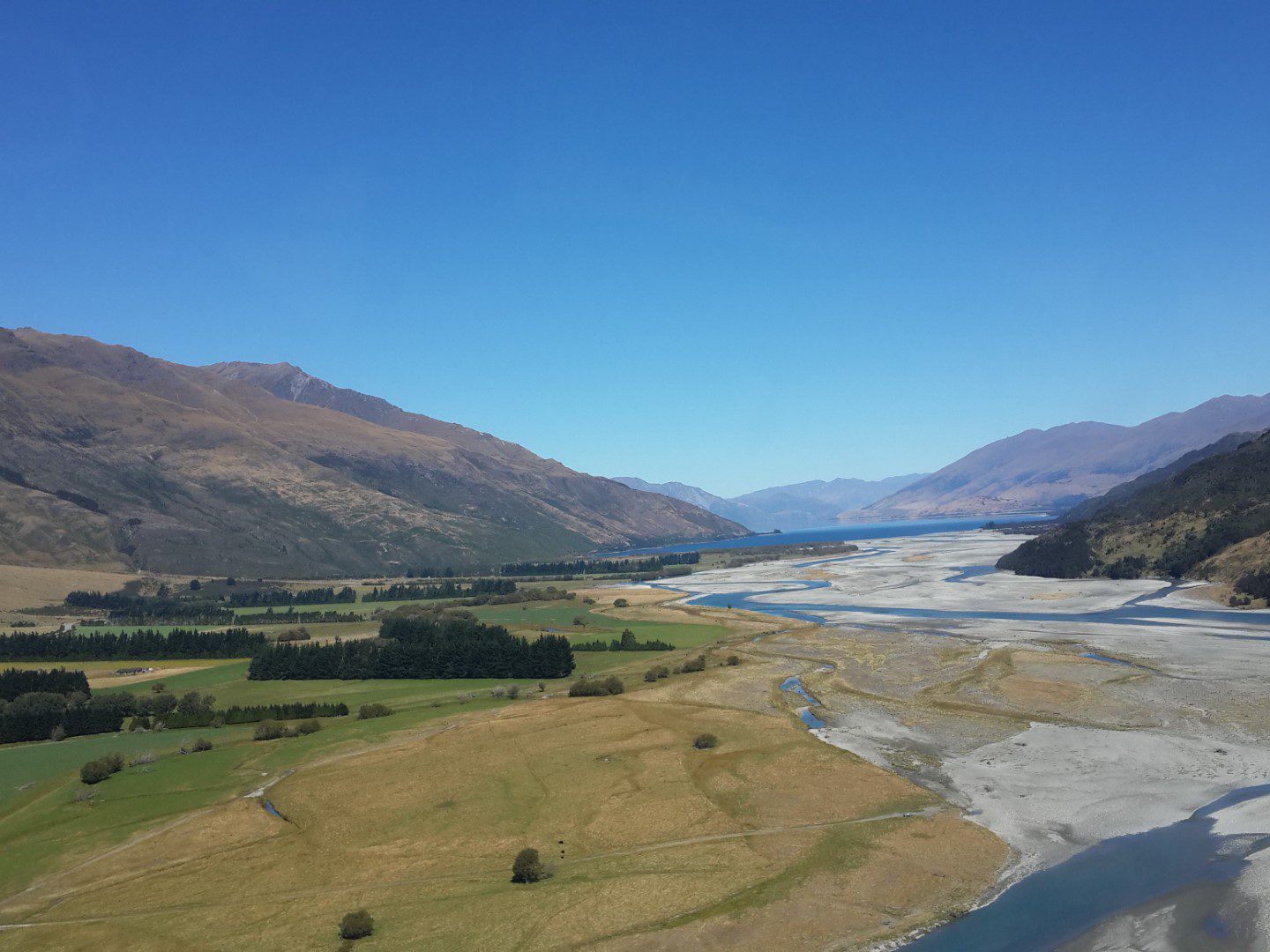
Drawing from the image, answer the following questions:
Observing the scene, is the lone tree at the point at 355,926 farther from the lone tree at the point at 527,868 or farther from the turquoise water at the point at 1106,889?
the turquoise water at the point at 1106,889

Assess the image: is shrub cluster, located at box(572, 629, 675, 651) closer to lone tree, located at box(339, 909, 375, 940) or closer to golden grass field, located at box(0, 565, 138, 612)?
lone tree, located at box(339, 909, 375, 940)

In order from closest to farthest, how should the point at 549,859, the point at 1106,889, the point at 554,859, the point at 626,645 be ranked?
the point at 1106,889
the point at 554,859
the point at 549,859
the point at 626,645

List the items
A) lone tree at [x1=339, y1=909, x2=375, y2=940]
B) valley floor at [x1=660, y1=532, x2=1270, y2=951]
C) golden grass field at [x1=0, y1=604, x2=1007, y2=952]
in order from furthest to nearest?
1. valley floor at [x1=660, y1=532, x2=1270, y2=951]
2. golden grass field at [x1=0, y1=604, x2=1007, y2=952]
3. lone tree at [x1=339, y1=909, x2=375, y2=940]

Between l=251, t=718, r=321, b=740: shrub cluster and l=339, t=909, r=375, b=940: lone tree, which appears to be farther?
l=251, t=718, r=321, b=740: shrub cluster

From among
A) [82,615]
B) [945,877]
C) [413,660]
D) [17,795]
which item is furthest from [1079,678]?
[82,615]

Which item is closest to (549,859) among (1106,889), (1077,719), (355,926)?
(355,926)

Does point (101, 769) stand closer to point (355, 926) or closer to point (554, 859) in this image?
point (355, 926)

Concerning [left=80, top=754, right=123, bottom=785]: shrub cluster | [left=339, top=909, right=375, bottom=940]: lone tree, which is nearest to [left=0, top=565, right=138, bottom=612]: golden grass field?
[left=80, top=754, right=123, bottom=785]: shrub cluster
